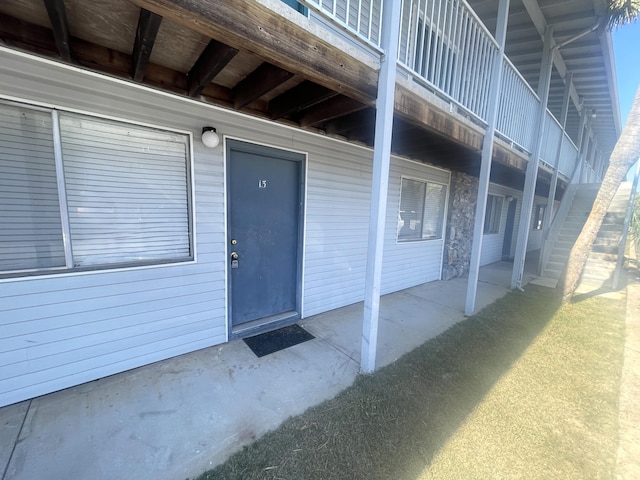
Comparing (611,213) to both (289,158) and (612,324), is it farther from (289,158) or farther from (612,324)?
(289,158)

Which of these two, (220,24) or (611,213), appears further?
(611,213)

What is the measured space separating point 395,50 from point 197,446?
3399mm

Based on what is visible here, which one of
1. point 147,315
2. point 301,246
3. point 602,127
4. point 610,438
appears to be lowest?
point 610,438

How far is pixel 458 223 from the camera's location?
20.6 ft

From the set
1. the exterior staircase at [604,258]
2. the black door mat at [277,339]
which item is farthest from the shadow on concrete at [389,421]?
the exterior staircase at [604,258]

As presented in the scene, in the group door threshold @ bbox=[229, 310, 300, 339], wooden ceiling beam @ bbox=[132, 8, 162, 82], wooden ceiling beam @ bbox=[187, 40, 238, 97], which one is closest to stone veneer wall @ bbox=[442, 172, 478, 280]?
door threshold @ bbox=[229, 310, 300, 339]

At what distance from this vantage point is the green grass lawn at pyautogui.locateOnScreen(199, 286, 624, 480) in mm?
1662

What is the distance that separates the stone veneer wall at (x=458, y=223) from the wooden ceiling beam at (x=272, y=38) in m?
4.88

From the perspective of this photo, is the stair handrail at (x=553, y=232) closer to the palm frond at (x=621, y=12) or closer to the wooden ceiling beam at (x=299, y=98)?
the palm frond at (x=621, y=12)

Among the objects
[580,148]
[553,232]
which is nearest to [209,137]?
[553,232]

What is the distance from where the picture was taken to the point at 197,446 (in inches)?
70.1

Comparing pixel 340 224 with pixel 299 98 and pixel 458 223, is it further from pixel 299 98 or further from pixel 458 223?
pixel 458 223

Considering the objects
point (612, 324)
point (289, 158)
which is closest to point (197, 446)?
point (289, 158)

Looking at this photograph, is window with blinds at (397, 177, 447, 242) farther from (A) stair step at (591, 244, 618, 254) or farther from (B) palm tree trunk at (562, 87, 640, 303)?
(A) stair step at (591, 244, 618, 254)
